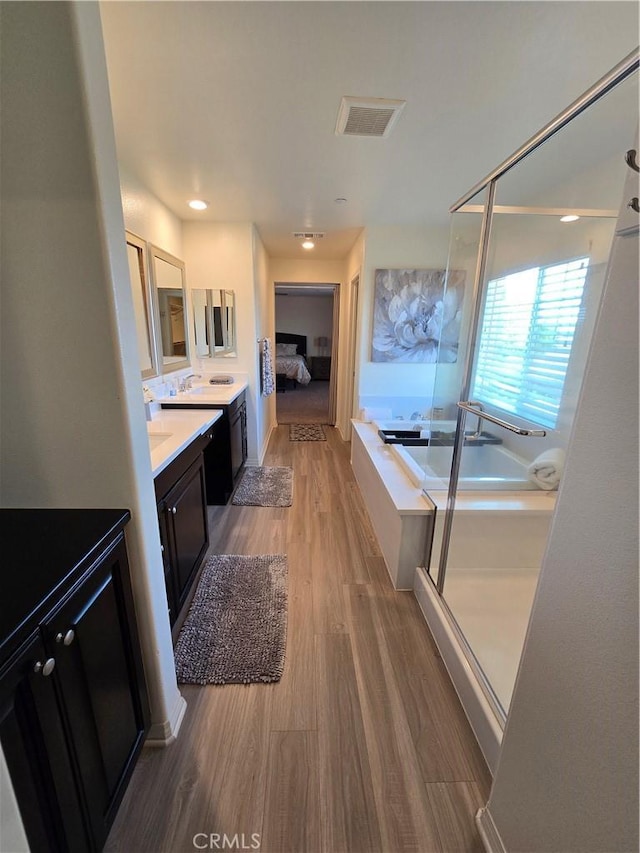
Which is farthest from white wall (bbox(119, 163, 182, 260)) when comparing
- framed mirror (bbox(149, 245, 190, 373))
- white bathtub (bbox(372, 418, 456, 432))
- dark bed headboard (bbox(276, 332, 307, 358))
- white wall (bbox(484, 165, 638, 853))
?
dark bed headboard (bbox(276, 332, 307, 358))

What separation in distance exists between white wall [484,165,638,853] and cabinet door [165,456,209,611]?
1384mm

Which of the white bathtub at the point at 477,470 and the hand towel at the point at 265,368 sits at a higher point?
the hand towel at the point at 265,368

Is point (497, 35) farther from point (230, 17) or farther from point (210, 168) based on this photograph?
point (210, 168)

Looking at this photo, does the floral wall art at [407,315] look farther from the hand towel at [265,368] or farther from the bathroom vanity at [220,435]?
the bathroom vanity at [220,435]

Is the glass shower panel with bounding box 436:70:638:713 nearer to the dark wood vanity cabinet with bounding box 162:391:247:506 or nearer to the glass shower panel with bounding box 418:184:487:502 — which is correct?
the glass shower panel with bounding box 418:184:487:502

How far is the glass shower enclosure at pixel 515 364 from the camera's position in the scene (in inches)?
69.3

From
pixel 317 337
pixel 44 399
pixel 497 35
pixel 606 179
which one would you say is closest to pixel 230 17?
pixel 497 35

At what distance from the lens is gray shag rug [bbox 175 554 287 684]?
1507mm

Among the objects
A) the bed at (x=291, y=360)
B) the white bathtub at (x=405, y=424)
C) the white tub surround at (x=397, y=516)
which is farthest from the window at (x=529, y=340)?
the bed at (x=291, y=360)

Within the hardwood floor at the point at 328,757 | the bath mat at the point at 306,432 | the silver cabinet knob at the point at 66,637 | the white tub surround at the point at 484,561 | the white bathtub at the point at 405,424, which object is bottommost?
the hardwood floor at the point at 328,757

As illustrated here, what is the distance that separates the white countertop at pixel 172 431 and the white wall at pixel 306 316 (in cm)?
720

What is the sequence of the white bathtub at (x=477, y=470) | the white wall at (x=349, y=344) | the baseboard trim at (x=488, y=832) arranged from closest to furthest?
1. the baseboard trim at (x=488, y=832)
2. the white bathtub at (x=477, y=470)
3. the white wall at (x=349, y=344)

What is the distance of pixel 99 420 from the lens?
0.96 metres

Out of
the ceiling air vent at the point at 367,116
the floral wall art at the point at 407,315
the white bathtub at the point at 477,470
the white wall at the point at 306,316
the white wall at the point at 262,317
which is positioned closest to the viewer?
the ceiling air vent at the point at 367,116
